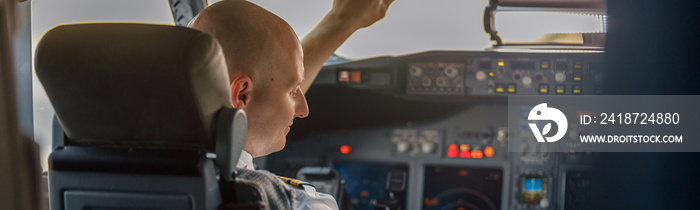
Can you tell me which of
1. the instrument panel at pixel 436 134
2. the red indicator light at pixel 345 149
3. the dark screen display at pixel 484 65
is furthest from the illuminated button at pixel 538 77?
the red indicator light at pixel 345 149

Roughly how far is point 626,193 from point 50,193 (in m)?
0.88

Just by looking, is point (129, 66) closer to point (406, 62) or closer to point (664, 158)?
point (664, 158)

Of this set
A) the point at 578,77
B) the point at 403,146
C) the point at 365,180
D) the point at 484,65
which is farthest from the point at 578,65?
the point at 365,180

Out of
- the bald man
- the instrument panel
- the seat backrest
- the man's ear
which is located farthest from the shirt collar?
the instrument panel

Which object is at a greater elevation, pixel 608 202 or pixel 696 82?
pixel 696 82

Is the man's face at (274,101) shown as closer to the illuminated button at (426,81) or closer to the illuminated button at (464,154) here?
the illuminated button at (426,81)

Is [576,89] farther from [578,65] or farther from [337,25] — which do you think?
[337,25]

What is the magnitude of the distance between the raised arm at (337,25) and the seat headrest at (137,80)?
3.53 feet

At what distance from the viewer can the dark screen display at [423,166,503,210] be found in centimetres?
343

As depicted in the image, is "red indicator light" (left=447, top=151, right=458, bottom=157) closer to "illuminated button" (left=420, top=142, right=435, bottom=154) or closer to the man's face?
"illuminated button" (left=420, top=142, right=435, bottom=154)

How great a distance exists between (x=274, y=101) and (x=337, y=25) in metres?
0.89

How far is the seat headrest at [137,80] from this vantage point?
896 millimetres

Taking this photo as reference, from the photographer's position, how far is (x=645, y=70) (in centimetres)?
Result: 59

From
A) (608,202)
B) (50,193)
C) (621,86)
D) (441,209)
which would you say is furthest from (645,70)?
(441,209)
